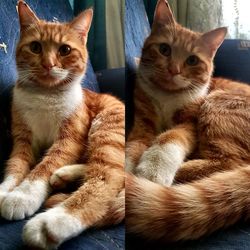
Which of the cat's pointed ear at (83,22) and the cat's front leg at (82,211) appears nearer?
the cat's front leg at (82,211)

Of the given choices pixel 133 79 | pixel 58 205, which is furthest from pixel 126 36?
pixel 58 205

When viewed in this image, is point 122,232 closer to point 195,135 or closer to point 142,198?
point 142,198

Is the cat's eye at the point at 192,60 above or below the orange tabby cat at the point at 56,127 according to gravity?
above

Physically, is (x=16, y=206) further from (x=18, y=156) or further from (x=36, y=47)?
(x=36, y=47)

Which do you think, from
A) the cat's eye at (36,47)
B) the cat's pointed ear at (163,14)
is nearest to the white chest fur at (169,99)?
the cat's pointed ear at (163,14)

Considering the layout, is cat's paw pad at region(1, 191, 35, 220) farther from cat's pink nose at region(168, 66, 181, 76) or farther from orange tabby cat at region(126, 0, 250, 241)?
cat's pink nose at region(168, 66, 181, 76)

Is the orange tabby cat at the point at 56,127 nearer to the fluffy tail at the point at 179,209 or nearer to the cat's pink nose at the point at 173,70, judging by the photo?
the fluffy tail at the point at 179,209
